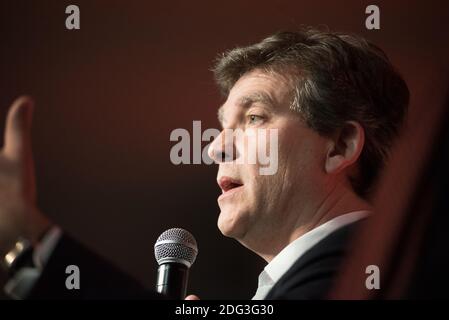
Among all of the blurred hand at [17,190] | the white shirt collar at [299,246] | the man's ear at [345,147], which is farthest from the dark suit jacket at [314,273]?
the blurred hand at [17,190]

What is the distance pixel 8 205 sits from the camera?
2.72 feet

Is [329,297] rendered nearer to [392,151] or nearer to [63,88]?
[392,151]

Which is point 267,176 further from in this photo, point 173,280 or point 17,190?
point 17,190

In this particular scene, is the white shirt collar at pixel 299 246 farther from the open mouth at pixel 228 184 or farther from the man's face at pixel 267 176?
the open mouth at pixel 228 184

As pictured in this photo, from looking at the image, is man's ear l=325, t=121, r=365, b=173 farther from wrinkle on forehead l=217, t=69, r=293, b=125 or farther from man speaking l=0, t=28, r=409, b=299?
wrinkle on forehead l=217, t=69, r=293, b=125

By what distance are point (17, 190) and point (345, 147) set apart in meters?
0.63

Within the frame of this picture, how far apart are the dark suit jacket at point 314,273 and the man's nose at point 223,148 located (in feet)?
1.03

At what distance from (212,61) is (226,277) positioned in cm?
40

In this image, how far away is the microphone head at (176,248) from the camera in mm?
1134

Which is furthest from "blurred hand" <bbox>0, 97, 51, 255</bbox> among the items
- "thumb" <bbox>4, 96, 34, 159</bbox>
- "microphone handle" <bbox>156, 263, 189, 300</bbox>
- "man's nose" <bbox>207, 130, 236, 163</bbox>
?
"man's nose" <bbox>207, 130, 236, 163</bbox>

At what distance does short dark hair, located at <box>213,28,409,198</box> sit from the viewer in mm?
1297

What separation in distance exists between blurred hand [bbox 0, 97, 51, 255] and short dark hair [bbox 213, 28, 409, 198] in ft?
1.81

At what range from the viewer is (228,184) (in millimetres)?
1329

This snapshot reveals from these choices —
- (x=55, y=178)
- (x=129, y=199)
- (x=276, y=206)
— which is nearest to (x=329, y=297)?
(x=276, y=206)
